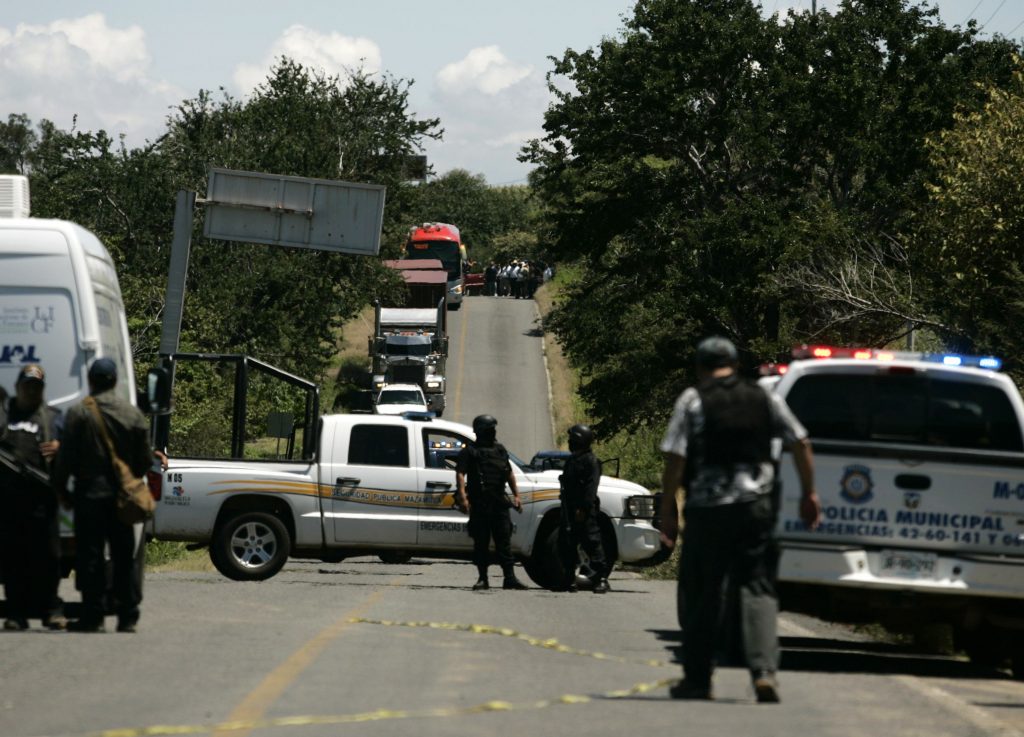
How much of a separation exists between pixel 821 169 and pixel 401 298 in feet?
73.5

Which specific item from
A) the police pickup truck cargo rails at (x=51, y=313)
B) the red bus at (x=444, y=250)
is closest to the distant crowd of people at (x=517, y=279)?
the red bus at (x=444, y=250)

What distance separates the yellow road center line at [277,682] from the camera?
7656mm

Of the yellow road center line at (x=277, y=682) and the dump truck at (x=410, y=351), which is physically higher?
the dump truck at (x=410, y=351)

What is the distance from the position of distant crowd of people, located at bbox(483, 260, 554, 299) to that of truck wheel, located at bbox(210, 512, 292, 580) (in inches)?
3129

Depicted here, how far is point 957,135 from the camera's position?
27625 millimetres

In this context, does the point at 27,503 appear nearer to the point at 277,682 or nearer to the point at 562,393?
the point at 277,682

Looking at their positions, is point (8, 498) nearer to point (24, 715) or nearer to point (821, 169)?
point (24, 715)

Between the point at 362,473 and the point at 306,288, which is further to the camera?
the point at 306,288

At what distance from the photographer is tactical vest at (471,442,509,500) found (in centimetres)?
1739

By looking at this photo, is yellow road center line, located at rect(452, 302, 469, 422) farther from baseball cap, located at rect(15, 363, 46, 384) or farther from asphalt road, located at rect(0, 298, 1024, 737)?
baseball cap, located at rect(15, 363, 46, 384)

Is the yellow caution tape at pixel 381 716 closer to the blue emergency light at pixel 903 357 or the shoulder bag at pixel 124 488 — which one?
the blue emergency light at pixel 903 357

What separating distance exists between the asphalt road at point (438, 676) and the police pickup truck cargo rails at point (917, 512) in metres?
0.51

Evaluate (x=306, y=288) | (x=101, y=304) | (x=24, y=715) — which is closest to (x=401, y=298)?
(x=306, y=288)

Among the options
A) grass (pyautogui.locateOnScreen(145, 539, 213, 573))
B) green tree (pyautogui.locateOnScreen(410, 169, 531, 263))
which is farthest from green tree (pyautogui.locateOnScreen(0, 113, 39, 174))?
grass (pyautogui.locateOnScreen(145, 539, 213, 573))
